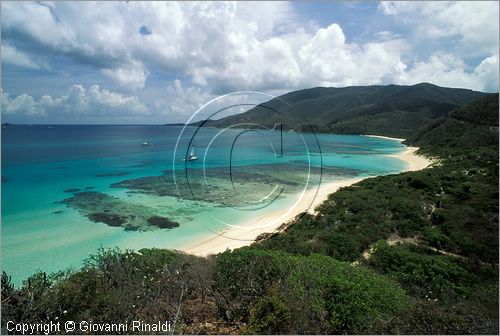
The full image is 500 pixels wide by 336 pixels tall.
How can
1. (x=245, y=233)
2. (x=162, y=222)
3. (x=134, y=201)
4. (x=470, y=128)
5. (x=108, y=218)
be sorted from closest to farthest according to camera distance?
(x=245, y=233)
(x=162, y=222)
(x=108, y=218)
(x=134, y=201)
(x=470, y=128)

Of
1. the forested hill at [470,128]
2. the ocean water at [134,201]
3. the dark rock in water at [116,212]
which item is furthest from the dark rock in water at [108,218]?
the forested hill at [470,128]

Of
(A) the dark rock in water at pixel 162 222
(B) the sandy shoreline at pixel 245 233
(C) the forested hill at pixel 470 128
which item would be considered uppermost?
(C) the forested hill at pixel 470 128

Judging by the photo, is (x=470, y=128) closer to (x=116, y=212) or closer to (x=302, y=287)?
(x=116, y=212)

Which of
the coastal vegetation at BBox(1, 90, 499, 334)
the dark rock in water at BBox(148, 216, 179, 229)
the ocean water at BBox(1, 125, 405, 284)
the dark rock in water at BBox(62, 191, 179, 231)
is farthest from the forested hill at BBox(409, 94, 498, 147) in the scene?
the dark rock in water at BBox(62, 191, 179, 231)

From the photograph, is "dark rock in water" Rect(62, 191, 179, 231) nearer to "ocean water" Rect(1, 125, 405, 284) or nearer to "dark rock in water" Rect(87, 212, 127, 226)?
"dark rock in water" Rect(87, 212, 127, 226)

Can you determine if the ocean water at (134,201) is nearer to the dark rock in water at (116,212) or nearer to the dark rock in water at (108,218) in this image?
the dark rock in water at (116,212)

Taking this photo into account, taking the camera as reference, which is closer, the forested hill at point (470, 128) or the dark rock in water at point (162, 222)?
the dark rock in water at point (162, 222)

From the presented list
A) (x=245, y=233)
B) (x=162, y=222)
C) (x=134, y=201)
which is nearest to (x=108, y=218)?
(x=162, y=222)

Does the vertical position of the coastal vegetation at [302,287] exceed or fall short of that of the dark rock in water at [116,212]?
it exceeds it
